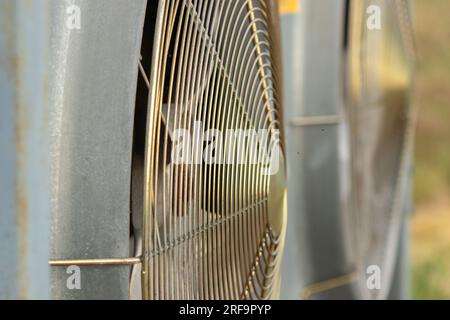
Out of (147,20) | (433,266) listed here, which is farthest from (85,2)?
(433,266)

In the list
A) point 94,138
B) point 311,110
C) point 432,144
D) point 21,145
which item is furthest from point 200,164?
point 432,144

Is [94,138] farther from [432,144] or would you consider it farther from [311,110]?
[432,144]

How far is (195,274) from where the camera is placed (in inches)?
71.3

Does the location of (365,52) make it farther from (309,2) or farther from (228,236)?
(228,236)

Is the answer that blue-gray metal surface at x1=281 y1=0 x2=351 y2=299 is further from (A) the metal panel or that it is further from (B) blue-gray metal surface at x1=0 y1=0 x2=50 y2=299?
(B) blue-gray metal surface at x1=0 y1=0 x2=50 y2=299

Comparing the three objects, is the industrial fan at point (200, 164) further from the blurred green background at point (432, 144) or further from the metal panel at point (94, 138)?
the blurred green background at point (432, 144)

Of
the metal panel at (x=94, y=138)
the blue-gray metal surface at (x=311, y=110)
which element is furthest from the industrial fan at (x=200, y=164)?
the blue-gray metal surface at (x=311, y=110)

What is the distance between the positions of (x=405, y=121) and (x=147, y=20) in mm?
2878

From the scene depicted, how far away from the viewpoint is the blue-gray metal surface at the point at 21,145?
1.37 meters

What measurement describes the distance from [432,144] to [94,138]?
8024mm

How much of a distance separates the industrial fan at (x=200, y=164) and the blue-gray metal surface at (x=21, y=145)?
0.68 feet

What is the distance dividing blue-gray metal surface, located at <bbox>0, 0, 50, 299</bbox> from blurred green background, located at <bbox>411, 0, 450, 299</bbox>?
24.1ft

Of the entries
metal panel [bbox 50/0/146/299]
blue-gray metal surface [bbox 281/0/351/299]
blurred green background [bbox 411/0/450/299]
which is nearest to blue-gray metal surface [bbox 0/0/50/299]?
metal panel [bbox 50/0/146/299]

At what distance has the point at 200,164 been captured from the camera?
179cm
